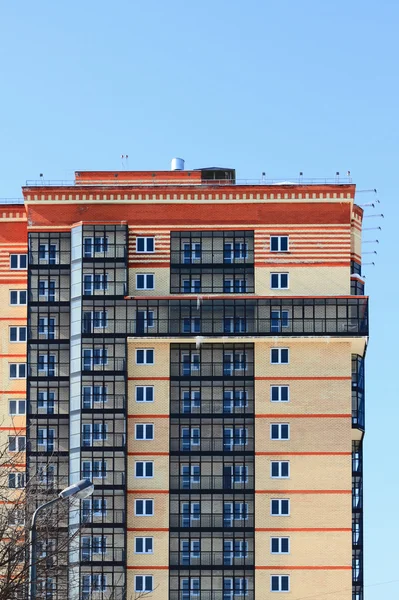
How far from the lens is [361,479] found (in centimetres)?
11706

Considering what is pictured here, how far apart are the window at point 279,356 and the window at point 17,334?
16.0m

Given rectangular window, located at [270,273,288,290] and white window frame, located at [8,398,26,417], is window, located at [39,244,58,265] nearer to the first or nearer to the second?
white window frame, located at [8,398,26,417]

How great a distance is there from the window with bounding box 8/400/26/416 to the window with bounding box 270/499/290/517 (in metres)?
16.9

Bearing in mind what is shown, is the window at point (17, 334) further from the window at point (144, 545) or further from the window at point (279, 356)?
the window at point (279, 356)

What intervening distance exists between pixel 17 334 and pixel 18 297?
232 centimetres

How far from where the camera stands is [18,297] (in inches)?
4574

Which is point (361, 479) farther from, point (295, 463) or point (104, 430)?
point (104, 430)

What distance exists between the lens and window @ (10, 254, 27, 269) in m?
117

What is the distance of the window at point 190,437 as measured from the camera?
111 metres

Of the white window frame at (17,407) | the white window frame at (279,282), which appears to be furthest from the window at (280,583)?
the white window frame at (17,407)

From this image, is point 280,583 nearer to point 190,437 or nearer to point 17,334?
point 190,437

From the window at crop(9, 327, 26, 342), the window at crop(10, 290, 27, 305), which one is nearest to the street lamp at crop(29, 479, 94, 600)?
the window at crop(9, 327, 26, 342)

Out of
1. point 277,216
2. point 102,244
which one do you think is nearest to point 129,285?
point 102,244

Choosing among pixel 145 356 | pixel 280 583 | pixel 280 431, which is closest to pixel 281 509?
pixel 280 583
